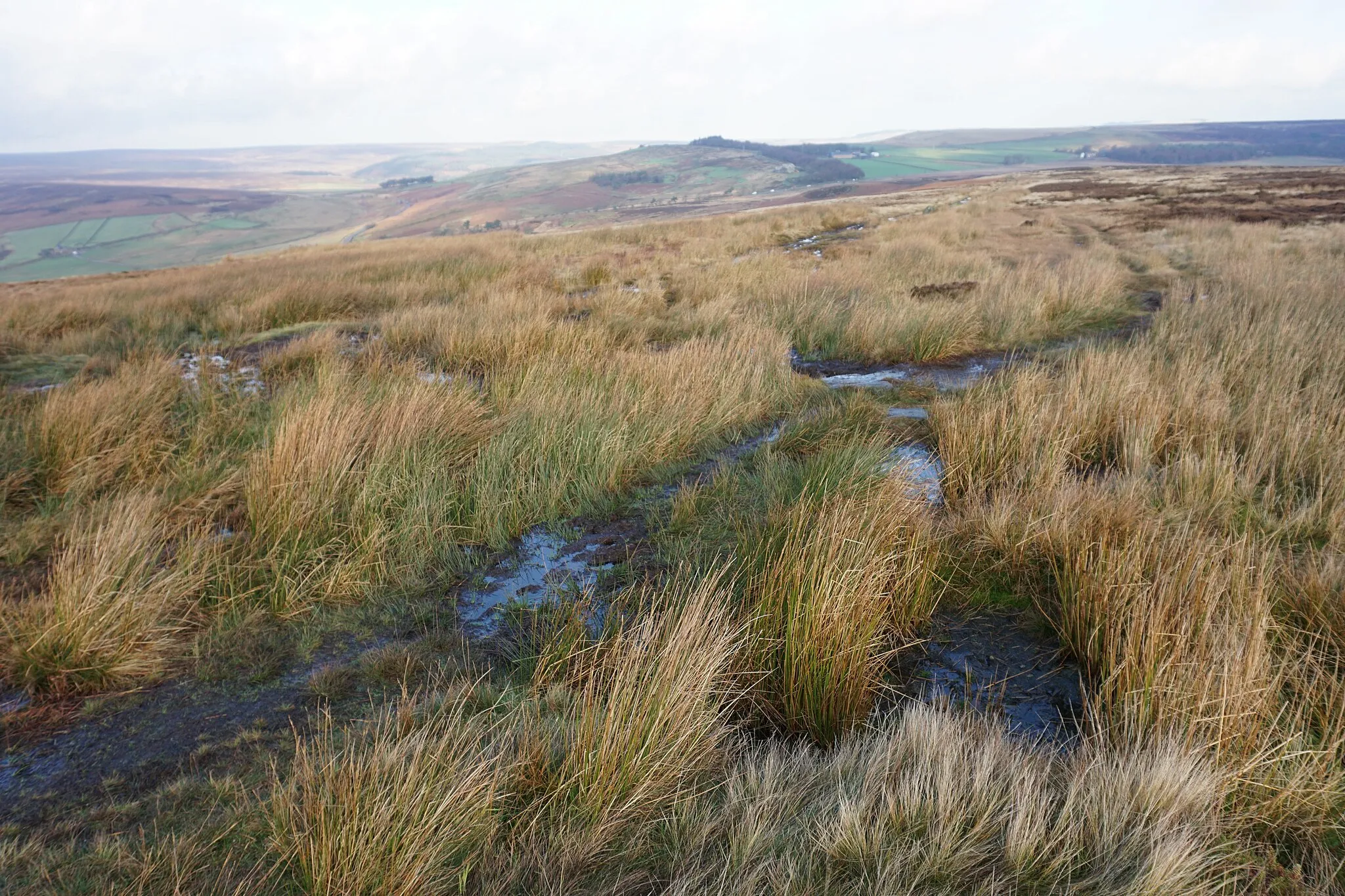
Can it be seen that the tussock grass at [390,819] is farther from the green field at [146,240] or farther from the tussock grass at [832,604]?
the green field at [146,240]

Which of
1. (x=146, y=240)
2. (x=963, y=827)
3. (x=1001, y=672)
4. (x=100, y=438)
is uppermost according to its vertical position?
(x=146, y=240)

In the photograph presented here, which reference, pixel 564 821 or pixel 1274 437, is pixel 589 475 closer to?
pixel 564 821

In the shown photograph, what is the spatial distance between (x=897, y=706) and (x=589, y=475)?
235 centimetres

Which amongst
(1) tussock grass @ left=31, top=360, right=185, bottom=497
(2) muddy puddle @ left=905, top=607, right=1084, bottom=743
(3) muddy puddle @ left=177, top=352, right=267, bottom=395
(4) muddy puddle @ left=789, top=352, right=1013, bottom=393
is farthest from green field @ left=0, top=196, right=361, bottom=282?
(2) muddy puddle @ left=905, top=607, right=1084, bottom=743

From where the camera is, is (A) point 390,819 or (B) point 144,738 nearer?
(A) point 390,819

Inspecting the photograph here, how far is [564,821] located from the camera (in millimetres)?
1646

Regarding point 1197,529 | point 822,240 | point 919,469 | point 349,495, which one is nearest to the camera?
point 1197,529

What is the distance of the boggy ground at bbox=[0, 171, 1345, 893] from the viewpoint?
60.5 inches

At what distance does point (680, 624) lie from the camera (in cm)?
203

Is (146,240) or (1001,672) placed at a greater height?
(146,240)

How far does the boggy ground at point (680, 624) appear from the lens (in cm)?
154

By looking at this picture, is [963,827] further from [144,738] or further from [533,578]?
[144,738]

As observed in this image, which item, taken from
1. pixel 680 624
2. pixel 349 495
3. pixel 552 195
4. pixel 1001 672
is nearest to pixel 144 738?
pixel 349 495

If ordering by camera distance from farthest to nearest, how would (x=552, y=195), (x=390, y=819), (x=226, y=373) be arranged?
(x=552, y=195)
(x=226, y=373)
(x=390, y=819)
